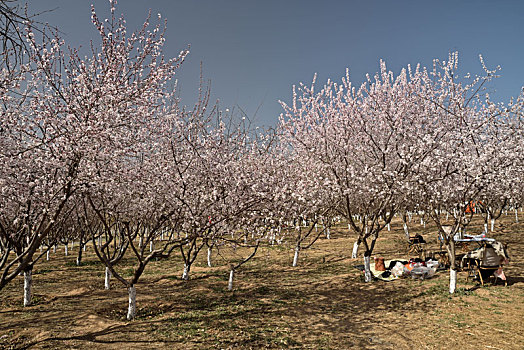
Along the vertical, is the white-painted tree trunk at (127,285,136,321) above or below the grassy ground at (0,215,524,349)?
above

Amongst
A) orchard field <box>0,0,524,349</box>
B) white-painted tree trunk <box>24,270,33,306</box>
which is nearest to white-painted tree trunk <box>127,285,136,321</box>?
orchard field <box>0,0,524,349</box>

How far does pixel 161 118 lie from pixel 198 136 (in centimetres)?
153

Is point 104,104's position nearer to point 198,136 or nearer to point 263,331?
point 198,136

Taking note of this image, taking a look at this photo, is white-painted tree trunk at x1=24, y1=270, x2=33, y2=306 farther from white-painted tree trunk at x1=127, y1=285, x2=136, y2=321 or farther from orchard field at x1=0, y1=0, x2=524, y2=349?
white-painted tree trunk at x1=127, y1=285, x2=136, y2=321

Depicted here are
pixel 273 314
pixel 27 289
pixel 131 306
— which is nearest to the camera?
pixel 131 306

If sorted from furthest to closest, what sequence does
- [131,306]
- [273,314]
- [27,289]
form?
[27,289]
[273,314]
[131,306]

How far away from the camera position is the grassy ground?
7.03 metres

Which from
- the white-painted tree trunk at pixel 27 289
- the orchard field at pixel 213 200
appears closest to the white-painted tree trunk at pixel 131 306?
the orchard field at pixel 213 200

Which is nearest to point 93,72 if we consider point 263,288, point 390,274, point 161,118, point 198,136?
point 161,118

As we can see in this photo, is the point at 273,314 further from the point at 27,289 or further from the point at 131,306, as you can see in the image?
the point at 27,289

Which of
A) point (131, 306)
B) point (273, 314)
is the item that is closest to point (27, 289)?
point (131, 306)

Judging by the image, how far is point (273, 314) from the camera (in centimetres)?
885

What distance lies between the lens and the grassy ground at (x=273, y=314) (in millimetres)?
7027

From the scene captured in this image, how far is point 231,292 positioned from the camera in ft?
36.6
